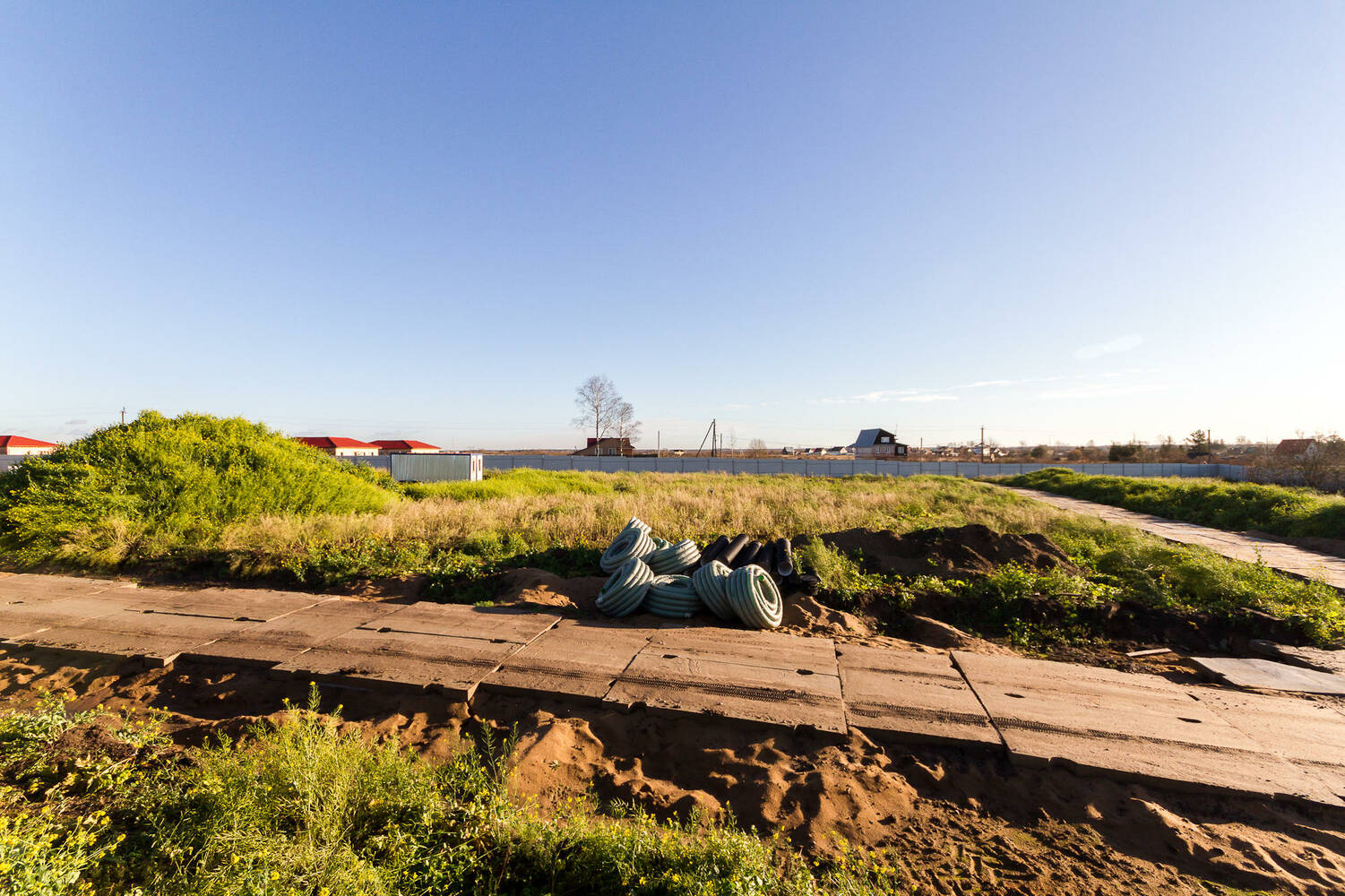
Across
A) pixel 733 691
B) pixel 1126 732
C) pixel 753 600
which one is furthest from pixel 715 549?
pixel 1126 732

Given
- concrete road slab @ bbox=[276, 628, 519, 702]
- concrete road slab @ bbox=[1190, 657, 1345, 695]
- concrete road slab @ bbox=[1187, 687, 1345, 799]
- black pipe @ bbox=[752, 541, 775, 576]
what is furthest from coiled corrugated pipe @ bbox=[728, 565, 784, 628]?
concrete road slab @ bbox=[1190, 657, 1345, 695]

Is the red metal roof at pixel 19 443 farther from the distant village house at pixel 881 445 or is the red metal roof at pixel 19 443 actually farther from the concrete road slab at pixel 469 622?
the distant village house at pixel 881 445

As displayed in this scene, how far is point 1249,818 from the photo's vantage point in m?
2.79

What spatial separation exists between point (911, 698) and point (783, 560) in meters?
3.02

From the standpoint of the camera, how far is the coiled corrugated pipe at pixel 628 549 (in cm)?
686

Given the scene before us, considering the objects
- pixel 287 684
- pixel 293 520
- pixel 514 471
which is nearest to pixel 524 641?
pixel 287 684

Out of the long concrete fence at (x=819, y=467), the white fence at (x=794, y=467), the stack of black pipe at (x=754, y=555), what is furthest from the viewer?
the white fence at (x=794, y=467)

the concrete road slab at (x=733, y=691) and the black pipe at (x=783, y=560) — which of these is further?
the black pipe at (x=783, y=560)

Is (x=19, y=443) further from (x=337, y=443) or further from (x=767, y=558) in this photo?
(x=767, y=558)

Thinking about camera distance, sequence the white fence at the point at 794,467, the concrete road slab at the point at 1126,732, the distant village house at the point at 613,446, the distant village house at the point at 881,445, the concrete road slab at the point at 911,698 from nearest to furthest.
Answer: the concrete road slab at the point at 1126,732 → the concrete road slab at the point at 911,698 → the white fence at the point at 794,467 → the distant village house at the point at 613,446 → the distant village house at the point at 881,445

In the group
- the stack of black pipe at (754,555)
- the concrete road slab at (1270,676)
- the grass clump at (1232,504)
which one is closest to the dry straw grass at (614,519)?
the stack of black pipe at (754,555)

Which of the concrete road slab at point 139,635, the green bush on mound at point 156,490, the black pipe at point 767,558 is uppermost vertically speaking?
the green bush on mound at point 156,490

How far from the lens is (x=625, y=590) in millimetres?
5617

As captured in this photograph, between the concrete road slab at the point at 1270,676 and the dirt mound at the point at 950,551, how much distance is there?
2.22 metres
